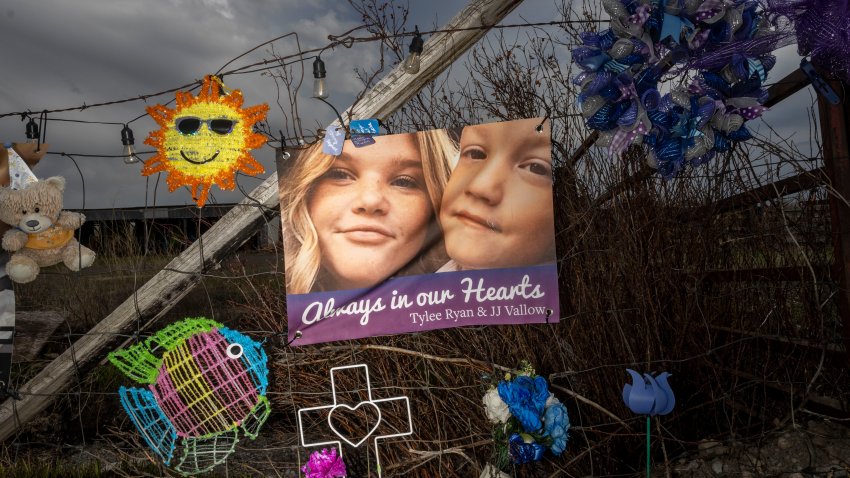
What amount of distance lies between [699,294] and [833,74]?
109 centimetres

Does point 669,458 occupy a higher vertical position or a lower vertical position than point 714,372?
lower

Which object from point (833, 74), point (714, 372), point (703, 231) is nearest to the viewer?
point (833, 74)

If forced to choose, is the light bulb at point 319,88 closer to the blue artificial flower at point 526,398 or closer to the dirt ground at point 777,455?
the blue artificial flower at point 526,398

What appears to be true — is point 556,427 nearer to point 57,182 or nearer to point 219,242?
point 219,242

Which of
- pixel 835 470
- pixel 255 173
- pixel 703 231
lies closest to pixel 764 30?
pixel 703 231

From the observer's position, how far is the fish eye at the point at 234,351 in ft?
9.02

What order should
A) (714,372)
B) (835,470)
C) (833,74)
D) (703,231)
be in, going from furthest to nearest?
(703,231), (714,372), (835,470), (833,74)

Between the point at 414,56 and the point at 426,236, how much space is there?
2.56ft

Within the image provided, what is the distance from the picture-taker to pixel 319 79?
2695mm

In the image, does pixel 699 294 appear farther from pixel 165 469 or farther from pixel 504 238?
pixel 165 469

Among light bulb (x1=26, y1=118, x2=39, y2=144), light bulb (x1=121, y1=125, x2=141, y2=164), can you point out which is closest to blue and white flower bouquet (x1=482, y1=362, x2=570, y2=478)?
light bulb (x1=121, y1=125, x2=141, y2=164)

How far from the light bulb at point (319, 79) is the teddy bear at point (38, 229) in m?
1.22

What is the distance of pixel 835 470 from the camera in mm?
2602

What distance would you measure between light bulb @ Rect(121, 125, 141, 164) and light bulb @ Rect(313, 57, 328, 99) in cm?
86
